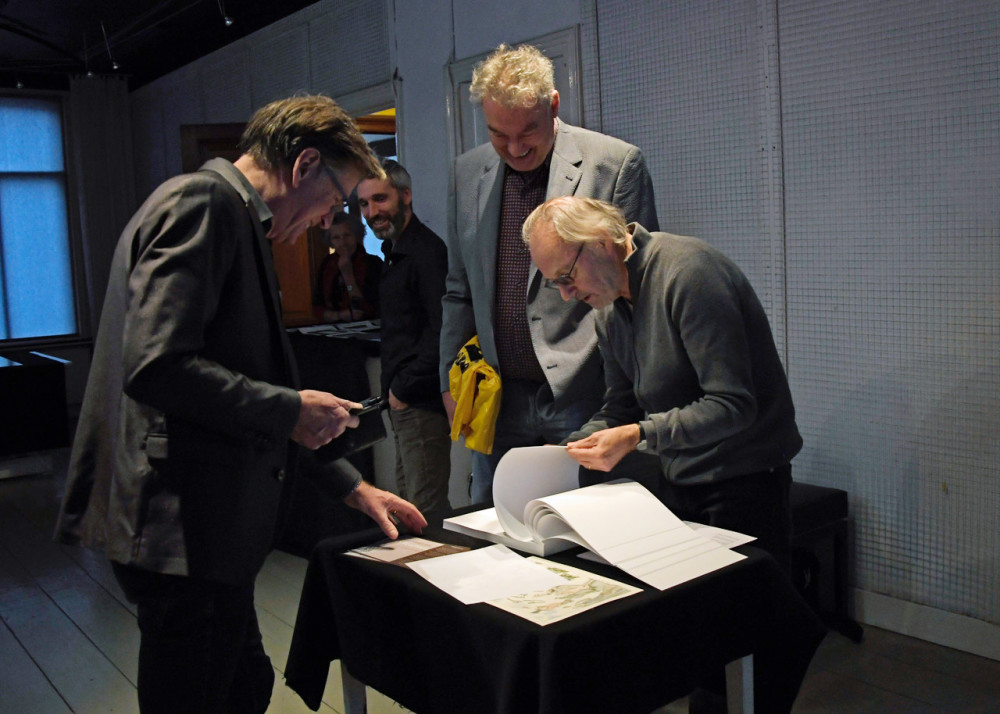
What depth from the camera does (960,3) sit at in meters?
2.77

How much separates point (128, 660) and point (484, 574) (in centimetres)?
209

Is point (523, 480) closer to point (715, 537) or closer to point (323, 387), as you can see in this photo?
point (715, 537)

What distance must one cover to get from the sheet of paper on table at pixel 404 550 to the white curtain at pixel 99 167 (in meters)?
8.08

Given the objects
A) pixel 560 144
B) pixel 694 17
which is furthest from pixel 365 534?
pixel 694 17

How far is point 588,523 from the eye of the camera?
5.69ft

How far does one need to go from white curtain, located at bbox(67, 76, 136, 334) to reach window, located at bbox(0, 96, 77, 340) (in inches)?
9.3

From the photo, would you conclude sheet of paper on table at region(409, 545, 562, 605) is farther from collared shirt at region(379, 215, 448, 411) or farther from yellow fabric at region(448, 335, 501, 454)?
collared shirt at region(379, 215, 448, 411)

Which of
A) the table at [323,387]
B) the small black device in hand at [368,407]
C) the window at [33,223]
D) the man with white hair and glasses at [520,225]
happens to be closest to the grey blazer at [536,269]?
the man with white hair and glasses at [520,225]

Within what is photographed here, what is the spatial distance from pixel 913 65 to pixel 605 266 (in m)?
1.53

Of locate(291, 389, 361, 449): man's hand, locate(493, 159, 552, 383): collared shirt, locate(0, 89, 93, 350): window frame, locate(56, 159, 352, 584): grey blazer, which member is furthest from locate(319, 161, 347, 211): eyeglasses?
locate(0, 89, 93, 350): window frame

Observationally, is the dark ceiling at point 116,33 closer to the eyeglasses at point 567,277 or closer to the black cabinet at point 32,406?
the black cabinet at point 32,406

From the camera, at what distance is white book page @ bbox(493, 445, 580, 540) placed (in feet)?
6.02

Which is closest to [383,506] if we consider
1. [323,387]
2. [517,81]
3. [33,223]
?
[517,81]

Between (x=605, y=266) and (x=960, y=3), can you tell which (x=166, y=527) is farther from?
(x=960, y=3)
